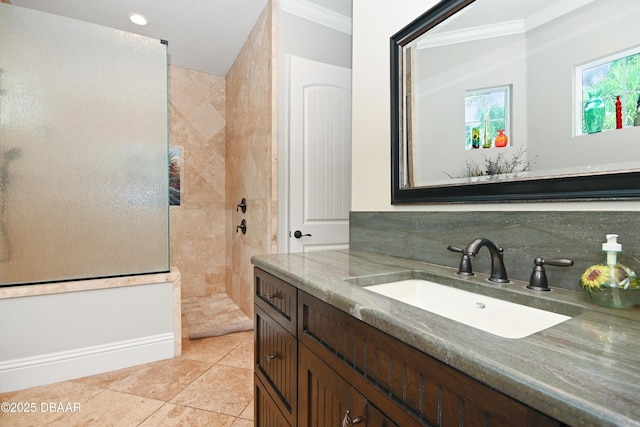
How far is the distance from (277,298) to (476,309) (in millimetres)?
626

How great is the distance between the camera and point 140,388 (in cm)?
183

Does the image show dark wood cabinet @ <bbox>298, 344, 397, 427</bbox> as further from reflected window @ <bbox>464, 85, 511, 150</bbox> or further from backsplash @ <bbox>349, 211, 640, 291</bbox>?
reflected window @ <bbox>464, 85, 511, 150</bbox>

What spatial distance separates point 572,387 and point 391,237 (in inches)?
39.9

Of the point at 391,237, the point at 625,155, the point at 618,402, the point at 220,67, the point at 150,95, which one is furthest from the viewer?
the point at 220,67

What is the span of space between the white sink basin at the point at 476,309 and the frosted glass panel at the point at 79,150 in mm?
1803

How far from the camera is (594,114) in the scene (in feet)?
2.56

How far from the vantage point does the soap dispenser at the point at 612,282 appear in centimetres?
63

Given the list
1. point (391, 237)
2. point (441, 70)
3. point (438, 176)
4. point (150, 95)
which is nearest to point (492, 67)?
point (441, 70)

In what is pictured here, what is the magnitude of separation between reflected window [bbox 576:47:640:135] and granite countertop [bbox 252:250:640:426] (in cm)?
43

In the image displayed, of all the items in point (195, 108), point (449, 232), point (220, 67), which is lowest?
point (449, 232)

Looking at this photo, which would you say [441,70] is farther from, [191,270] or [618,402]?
[191,270]

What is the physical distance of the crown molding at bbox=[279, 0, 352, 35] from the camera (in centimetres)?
242

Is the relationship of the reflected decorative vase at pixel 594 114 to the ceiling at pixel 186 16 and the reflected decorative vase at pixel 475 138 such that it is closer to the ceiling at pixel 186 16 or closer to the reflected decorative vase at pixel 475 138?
the reflected decorative vase at pixel 475 138

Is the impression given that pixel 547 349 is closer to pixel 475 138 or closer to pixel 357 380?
pixel 357 380
